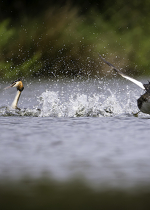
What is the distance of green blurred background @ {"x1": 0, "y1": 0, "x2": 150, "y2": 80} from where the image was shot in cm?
1578

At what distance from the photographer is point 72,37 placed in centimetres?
1733

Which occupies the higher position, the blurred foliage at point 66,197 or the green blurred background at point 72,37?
the green blurred background at point 72,37

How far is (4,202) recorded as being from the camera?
6.22 ft

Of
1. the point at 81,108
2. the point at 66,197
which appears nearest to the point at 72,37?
the point at 81,108

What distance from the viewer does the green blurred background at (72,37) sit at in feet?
51.8

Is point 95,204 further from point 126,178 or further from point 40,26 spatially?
point 40,26

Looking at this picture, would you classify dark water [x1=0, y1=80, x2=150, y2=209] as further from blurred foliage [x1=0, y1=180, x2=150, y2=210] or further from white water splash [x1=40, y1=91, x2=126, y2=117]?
white water splash [x1=40, y1=91, x2=126, y2=117]

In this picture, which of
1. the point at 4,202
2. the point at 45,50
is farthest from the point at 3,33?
the point at 4,202

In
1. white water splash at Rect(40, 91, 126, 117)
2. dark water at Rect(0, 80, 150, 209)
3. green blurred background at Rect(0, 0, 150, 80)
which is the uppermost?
green blurred background at Rect(0, 0, 150, 80)

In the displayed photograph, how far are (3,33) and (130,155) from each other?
14.5 meters

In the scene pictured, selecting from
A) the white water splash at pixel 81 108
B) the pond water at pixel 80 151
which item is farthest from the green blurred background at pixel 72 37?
the pond water at pixel 80 151

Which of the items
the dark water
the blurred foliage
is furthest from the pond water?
the blurred foliage

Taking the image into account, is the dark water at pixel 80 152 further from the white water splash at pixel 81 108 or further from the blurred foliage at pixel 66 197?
the white water splash at pixel 81 108

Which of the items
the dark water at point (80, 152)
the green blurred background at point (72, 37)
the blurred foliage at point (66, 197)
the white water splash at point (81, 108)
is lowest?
the blurred foliage at point (66, 197)
